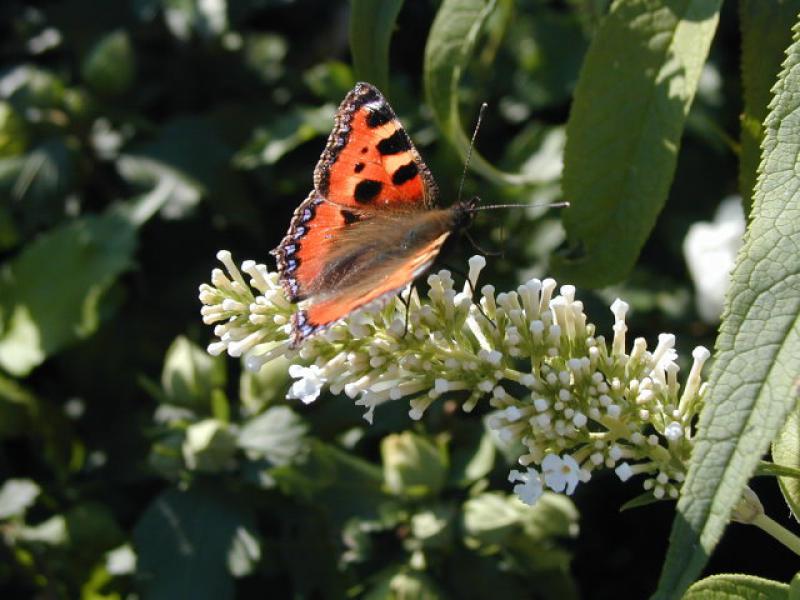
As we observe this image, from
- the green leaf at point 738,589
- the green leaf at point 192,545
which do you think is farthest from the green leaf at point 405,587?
the green leaf at point 738,589

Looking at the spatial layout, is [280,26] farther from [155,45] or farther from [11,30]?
[11,30]

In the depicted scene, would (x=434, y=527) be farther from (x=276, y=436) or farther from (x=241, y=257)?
(x=241, y=257)

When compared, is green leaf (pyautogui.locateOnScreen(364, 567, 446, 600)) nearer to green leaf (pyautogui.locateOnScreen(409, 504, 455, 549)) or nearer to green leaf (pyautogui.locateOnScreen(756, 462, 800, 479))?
green leaf (pyautogui.locateOnScreen(409, 504, 455, 549))

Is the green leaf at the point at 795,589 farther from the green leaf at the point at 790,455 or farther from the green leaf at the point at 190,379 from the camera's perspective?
the green leaf at the point at 190,379

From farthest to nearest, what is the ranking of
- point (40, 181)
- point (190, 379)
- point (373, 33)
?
1. point (40, 181)
2. point (190, 379)
3. point (373, 33)

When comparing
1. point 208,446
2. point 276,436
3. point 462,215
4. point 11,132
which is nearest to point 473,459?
point 276,436

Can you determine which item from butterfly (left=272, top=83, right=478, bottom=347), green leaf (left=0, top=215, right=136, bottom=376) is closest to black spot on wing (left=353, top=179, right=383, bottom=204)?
butterfly (left=272, top=83, right=478, bottom=347)

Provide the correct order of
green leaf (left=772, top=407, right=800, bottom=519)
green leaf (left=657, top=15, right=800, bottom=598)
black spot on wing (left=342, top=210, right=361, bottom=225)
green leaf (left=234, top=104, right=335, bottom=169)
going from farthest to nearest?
1. green leaf (left=234, top=104, right=335, bottom=169)
2. black spot on wing (left=342, top=210, right=361, bottom=225)
3. green leaf (left=772, top=407, right=800, bottom=519)
4. green leaf (left=657, top=15, right=800, bottom=598)
